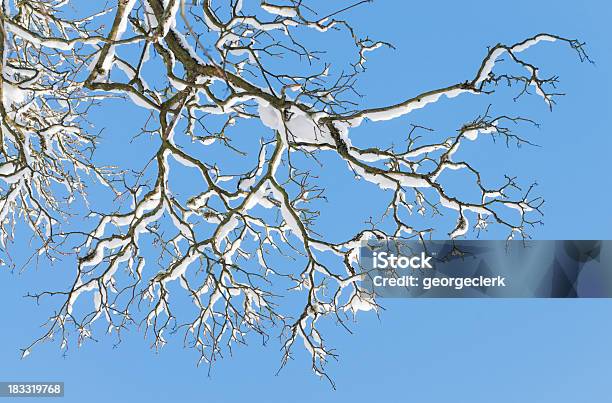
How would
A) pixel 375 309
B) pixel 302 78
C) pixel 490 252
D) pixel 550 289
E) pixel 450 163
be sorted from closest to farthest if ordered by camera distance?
pixel 450 163, pixel 375 309, pixel 302 78, pixel 490 252, pixel 550 289

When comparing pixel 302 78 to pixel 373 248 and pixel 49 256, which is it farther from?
pixel 49 256

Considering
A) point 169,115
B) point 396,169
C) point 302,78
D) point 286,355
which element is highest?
point 302,78

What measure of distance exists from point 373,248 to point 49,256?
338cm

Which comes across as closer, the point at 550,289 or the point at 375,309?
the point at 375,309

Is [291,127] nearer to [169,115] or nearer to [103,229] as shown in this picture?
[169,115]

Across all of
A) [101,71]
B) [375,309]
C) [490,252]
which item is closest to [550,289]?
[490,252]

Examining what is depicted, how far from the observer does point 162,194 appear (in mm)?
5680

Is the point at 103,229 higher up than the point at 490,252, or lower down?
lower down

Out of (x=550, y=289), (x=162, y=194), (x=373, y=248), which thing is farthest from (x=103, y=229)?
(x=550, y=289)

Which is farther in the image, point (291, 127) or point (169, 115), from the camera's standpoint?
point (169, 115)

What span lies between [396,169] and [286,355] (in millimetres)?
2038

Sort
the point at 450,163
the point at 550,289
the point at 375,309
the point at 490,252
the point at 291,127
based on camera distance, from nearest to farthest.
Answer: the point at 291,127, the point at 450,163, the point at 375,309, the point at 490,252, the point at 550,289

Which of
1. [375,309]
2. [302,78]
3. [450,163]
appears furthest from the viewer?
[302,78]

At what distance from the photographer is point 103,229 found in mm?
6078
